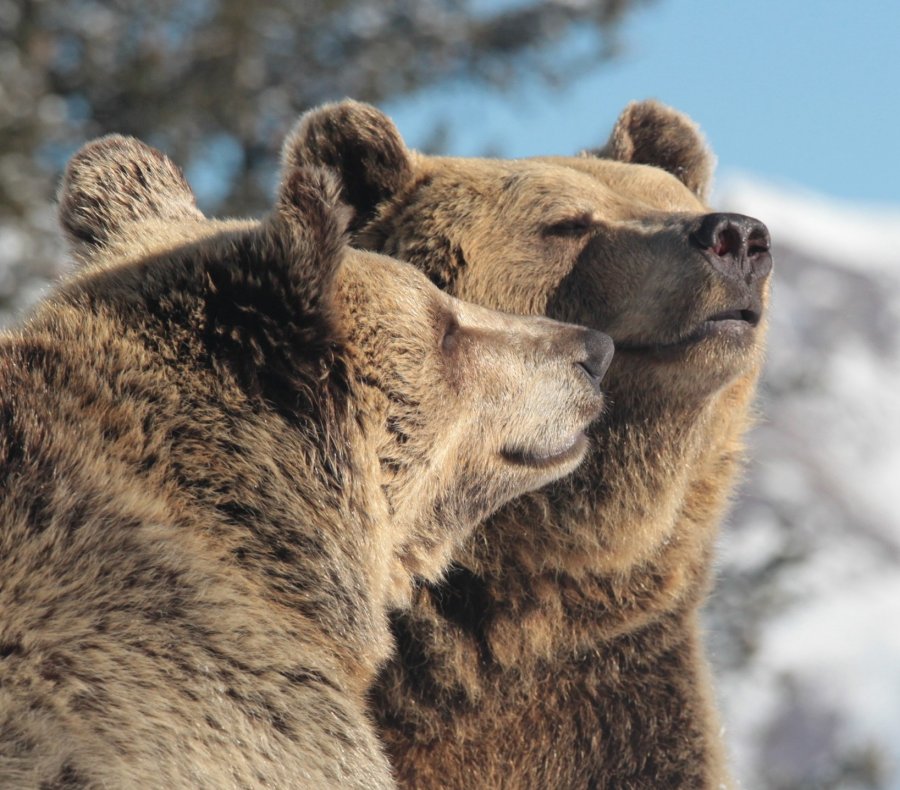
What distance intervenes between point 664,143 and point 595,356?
152cm

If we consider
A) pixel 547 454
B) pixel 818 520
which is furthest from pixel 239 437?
pixel 818 520

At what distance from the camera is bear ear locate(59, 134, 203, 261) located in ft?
13.4

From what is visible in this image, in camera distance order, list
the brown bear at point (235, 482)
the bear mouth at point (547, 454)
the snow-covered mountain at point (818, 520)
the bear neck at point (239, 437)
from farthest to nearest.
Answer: the snow-covered mountain at point (818, 520)
the bear mouth at point (547, 454)
the bear neck at point (239, 437)
the brown bear at point (235, 482)

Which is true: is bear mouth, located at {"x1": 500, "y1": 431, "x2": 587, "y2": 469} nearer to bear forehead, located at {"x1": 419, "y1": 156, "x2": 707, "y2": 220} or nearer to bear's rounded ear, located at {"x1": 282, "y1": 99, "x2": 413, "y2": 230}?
bear forehead, located at {"x1": 419, "y1": 156, "x2": 707, "y2": 220}

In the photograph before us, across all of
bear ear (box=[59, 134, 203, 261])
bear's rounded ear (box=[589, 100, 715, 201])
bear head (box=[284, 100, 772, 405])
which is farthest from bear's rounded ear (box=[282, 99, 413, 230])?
bear's rounded ear (box=[589, 100, 715, 201])

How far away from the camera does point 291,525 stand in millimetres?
3270

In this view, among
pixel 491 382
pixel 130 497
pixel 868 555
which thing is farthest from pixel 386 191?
pixel 868 555

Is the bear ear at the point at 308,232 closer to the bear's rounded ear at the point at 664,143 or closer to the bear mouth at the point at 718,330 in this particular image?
the bear mouth at the point at 718,330

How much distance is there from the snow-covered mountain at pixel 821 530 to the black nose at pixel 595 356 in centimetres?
127

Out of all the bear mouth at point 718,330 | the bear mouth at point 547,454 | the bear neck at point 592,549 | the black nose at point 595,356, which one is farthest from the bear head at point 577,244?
the bear mouth at point 547,454

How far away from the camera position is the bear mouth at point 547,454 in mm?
3871

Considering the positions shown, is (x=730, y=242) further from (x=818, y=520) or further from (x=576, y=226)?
(x=818, y=520)

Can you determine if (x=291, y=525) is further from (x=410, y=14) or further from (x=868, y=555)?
(x=868, y=555)

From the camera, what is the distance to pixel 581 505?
4387 mm
